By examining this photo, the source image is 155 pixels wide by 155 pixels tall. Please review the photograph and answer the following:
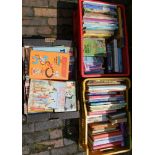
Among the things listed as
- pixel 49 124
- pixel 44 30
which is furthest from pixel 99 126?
pixel 44 30

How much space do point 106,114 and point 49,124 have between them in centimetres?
50

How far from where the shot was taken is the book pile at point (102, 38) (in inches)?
92.9

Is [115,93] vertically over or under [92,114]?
over

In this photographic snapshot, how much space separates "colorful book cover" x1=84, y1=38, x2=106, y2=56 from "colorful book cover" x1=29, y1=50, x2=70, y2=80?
198mm

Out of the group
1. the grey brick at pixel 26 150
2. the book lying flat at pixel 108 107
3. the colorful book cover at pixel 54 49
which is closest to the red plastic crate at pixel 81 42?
the colorful book cover at pixel 54 49

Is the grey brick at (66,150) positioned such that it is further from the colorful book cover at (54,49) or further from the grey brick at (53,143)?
the colorful book cover at (54,49)

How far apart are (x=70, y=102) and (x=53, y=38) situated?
1.79ft

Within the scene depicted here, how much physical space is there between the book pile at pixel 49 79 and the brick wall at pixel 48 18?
0.22 meters
